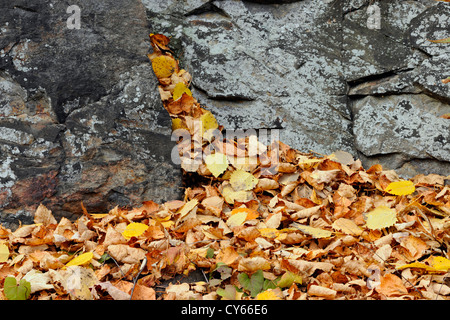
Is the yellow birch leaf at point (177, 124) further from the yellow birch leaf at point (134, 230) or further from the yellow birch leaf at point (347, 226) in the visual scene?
the yellow birch leaf at point (347, 226)

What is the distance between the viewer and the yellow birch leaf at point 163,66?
9.78 feet

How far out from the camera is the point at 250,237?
2100mm

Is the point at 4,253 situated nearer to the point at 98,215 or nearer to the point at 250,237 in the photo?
the point at 98,215

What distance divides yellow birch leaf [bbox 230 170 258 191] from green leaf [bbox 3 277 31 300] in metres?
1.19

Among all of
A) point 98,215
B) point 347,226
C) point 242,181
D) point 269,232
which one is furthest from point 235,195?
point 98,215

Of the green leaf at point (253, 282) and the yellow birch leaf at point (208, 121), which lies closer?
the green leaf at point (253, 282)

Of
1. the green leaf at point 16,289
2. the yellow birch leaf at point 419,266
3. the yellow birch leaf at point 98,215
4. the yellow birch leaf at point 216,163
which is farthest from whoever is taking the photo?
the yellow birch leaf at point 216,163

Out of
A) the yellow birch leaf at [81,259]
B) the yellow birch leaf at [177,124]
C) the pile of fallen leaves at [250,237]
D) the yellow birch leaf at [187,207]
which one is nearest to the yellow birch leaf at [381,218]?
the pile of fallen leaves at [250,237]

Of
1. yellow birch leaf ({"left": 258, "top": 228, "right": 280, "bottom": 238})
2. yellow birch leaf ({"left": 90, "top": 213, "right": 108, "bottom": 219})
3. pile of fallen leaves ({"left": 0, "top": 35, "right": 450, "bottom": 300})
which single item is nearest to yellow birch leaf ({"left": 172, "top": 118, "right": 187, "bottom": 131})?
pile of fallen leaves ({"left": 0, "top": 35, "right": 450, "bottom": 300})

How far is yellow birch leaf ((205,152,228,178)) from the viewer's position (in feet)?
8.42

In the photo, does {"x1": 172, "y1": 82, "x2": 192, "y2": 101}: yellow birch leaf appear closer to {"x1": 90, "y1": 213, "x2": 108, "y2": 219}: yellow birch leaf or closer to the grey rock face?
the grey rock face

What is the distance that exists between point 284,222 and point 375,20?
1.64m
